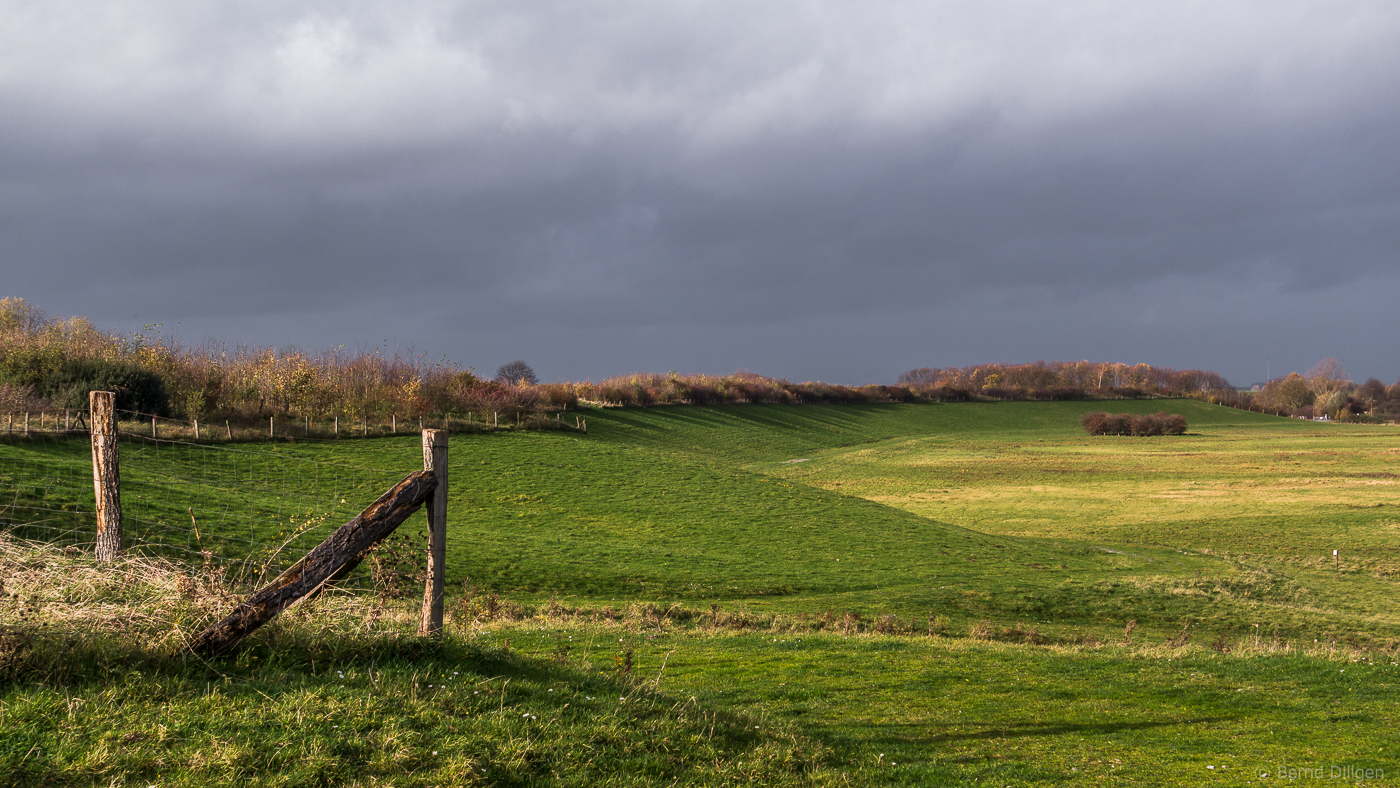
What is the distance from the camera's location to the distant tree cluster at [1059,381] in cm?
13850

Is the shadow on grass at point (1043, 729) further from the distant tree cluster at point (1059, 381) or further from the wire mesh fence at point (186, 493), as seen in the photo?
the distant tree cluster at point (1059, 381)

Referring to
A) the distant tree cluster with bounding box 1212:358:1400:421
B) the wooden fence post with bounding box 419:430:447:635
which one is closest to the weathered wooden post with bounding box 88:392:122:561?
the wooden fence post with bounding box 419:430:447:635

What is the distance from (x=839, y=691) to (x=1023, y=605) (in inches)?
568

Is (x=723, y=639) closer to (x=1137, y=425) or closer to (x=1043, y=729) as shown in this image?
(x=1043, y=729)

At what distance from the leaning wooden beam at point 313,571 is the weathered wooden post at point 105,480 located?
3.18 metres

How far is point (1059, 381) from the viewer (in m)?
152

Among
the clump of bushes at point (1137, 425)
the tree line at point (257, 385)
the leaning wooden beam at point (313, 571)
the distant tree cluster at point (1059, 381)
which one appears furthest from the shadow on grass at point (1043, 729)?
the distant tree cluster at point (1059, 381)

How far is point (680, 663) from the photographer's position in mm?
10648

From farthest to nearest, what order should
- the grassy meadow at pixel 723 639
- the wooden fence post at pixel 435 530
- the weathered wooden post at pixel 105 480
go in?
the weathered wooden post at pixel 105 480
the wooden fence post at pixel 435 530
the grassy meadow at pixel 723 639

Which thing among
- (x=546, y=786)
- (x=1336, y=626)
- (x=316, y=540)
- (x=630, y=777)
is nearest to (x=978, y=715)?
(x=630, y=777)

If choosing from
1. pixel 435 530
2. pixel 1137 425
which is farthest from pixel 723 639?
pixel 1137 425

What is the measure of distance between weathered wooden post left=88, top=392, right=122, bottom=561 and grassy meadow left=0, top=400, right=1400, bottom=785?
0.58 metres

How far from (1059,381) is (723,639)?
157026mm

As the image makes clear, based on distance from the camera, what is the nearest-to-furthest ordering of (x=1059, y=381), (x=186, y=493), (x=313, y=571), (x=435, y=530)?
(x=313, y=571)
(x=435, y=530)
(x=186, y=493)
(x=1059, y=381)
